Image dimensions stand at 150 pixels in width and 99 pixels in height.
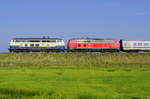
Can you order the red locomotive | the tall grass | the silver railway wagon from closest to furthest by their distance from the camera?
the tall grass
the red locomotive
the silver railway wagon

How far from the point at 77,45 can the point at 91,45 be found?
361 cm

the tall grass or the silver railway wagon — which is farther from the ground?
the silver railway wagon

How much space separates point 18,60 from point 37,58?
4.15 m

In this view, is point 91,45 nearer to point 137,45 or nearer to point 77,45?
point 77,45

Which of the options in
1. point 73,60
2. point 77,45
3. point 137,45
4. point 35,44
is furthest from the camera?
point 137,45

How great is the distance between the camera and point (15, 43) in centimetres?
6781

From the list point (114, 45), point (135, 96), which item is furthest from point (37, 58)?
point (135, 96)

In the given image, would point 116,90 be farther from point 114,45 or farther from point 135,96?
point 114,45

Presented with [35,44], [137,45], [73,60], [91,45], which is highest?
[35,44]

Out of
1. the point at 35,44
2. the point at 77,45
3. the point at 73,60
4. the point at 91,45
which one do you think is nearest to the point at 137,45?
the point at 91,45

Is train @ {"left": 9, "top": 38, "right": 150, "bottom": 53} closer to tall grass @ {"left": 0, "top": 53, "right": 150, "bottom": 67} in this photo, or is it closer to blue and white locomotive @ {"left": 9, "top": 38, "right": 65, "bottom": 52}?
blue and white locomotive @ {"left": 9, "top": 38, "right": 65, "bottom": 52}

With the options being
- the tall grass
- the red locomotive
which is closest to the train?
the red locomotive

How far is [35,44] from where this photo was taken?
68.1m

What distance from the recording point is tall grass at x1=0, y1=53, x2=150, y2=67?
57428 mm
